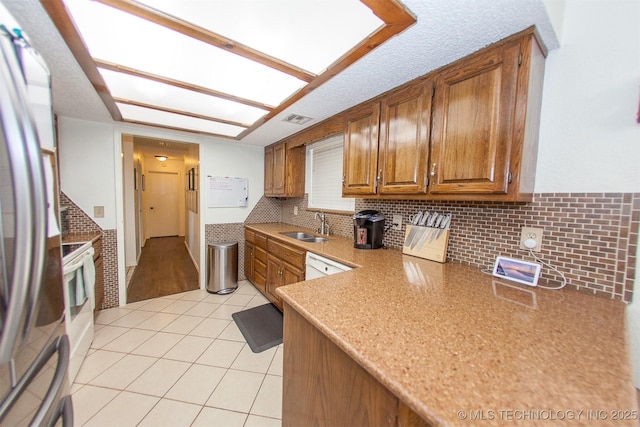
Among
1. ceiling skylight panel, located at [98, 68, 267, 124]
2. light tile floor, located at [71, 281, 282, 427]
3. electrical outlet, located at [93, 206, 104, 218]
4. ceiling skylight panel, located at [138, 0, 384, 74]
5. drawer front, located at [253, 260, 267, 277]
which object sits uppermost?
ceiling skylight panel, located at [138, 0, 384, 74]

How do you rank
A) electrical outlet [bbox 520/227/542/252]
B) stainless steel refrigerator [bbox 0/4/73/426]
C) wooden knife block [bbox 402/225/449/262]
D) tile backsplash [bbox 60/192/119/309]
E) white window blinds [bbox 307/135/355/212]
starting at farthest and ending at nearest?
white window blinds [bbox 307/135/355/212] < tile backsplash [bbox 60/192/119/309] < wooden knife block [bbox 402/225/449/262] < electrical outlet [bbox 520/227/542/252] < stainless steel refrigerator [bbox 0/4/73/426]

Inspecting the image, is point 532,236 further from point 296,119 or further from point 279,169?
point 279,169

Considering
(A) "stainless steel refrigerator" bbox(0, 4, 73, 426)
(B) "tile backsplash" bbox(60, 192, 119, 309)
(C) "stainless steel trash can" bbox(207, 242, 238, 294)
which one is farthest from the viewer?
(C) "stainless steel trash can" bbox(207, 242, 238, 294)

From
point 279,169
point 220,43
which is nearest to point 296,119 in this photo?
point 279,169

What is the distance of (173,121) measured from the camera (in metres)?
2.54

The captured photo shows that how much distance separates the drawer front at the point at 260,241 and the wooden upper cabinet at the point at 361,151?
4.34ft

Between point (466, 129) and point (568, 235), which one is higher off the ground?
point (466, 129)

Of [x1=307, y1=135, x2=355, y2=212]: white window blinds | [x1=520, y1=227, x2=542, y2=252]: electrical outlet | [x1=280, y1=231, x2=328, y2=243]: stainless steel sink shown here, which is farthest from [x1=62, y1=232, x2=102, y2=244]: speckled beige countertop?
[x1=520, y1=227, x2=542, y2=252]: electrical outlet

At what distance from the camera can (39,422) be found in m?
0.63

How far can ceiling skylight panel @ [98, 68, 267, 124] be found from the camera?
1.63 meters

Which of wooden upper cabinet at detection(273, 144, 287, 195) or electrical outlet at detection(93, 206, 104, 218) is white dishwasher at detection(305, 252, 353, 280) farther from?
electrical outlet at detection(93, 206, 104, 218)

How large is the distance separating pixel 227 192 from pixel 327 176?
157 cm

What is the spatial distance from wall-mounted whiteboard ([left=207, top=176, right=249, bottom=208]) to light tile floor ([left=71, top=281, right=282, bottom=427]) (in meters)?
1.51

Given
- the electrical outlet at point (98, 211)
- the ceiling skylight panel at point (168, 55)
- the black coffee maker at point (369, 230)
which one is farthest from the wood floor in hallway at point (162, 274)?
the ceiling skylight panel at point (168, 55)
